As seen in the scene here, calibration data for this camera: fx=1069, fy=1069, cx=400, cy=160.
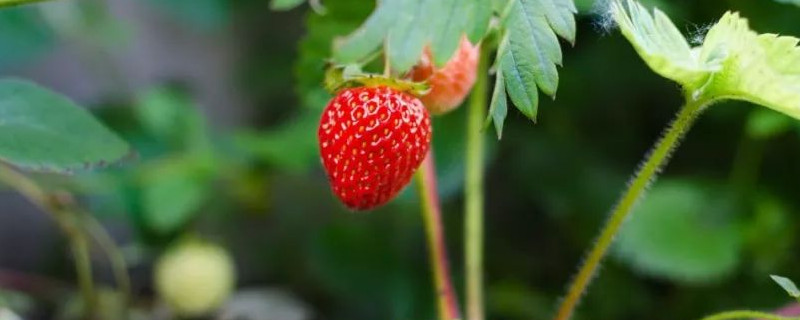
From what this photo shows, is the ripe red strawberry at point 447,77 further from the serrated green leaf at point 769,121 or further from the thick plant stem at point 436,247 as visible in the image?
the serrated green leaf at point 769,121

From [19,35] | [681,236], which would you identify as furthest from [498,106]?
[19,35]

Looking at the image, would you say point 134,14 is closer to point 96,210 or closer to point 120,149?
point 96,210

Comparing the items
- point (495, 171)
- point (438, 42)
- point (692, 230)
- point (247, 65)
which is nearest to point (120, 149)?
point (438, 42)

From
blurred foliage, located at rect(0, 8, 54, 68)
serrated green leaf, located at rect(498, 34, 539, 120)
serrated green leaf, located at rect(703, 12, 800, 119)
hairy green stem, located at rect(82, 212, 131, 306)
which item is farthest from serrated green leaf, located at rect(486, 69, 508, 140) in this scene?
blurred foliage, located at rect(0, 8, 54, 68)

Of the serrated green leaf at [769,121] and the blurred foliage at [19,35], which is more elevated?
the blurred foliage at [19,35]

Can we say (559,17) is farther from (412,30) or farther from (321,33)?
(321,33)

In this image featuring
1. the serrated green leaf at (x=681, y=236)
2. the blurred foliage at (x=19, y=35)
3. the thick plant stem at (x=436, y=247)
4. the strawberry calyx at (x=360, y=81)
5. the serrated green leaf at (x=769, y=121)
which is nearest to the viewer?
the strawberry calyx at (x=360, y=81)

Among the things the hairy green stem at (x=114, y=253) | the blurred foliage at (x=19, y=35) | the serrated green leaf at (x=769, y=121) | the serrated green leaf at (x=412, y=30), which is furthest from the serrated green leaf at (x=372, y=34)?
the blurred foliage at (x=19, y=35)

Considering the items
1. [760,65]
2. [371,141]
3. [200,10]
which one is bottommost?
[760,65]
